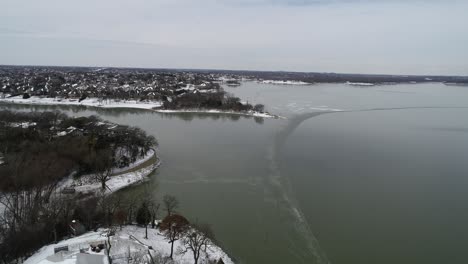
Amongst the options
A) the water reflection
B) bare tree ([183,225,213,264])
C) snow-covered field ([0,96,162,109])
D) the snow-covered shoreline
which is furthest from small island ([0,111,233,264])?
snow-covered field ([0,96,162,109])

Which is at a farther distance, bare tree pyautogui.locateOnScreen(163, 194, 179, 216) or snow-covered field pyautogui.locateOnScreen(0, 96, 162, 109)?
snow-covered field pyautogui.locateOnScreen(0, 96, 162, 109)

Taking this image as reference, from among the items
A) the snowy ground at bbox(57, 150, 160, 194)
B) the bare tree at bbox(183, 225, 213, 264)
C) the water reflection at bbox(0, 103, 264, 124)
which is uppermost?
the water reflection at bbox(0, 103, 264, 124)

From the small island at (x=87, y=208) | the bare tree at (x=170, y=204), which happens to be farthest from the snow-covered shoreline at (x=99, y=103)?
the bare tree at (x=170, y=204)

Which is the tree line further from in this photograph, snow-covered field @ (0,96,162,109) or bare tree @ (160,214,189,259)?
snow-covered field @ (0,96,162,109)

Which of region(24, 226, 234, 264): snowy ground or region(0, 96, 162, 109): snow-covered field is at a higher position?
region(0, 96, 162, 109): snow-covered field

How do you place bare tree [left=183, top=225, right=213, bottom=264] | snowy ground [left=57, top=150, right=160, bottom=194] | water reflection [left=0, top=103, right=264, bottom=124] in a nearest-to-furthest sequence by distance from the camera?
bare tree [left=183, top=225, right=213, bottom=264]
snowy ground [left=57, top=150, right=160, bottom=194]
water reflection [left=0, top=103, right=264, bottom=124]

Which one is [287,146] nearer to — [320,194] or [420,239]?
[320,194]
